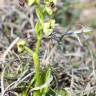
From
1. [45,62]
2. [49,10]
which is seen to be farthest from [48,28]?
[45,62]

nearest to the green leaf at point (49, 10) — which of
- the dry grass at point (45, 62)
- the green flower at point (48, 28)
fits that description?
the green flower at point (48, 28)

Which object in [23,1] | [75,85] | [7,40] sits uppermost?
[23,1]

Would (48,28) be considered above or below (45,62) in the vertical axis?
above

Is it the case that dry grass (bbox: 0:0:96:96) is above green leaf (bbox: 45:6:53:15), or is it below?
below

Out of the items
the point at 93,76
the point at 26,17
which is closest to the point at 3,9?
the point at 26,17

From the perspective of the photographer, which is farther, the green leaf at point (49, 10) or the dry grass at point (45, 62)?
the dry grass at point (45, 62)

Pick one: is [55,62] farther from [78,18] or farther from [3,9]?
[78,18]

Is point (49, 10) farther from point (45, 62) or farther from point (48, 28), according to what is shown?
point (45, 62)

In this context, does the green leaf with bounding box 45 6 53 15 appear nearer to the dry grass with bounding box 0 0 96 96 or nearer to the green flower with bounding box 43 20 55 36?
the green flower with bounding box 43 20 55 36

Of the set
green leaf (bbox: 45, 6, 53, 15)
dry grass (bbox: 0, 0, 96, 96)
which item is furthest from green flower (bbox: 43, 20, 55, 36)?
dry grass (bbox: 0, 0, 96, 96)

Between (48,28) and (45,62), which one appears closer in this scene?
(48,28)

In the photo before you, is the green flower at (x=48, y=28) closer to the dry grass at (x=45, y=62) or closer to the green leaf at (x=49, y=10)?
the green leaf at (x=49, y=10)
